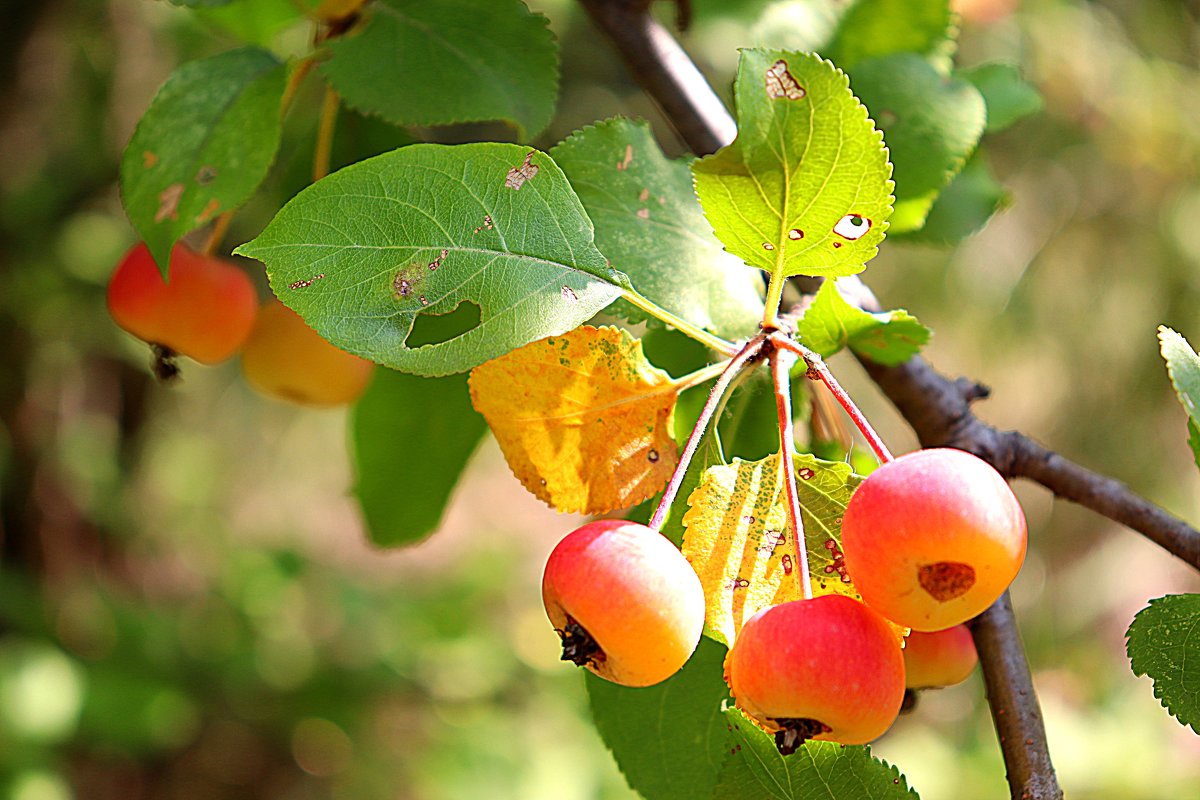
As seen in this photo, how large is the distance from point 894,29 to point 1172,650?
0.48 metres

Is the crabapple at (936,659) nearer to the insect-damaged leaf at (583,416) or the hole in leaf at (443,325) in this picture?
the insect-damaged leaf at (583,416)

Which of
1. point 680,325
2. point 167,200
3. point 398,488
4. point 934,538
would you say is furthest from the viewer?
point 398,488

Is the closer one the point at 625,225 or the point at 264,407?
the point at 625,225

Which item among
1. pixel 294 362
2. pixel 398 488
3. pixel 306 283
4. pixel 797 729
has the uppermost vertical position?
pixel 306 283

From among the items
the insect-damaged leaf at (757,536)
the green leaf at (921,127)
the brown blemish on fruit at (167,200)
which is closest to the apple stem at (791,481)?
the insect-damaged leaf at (757,536)

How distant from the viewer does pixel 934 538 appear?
326 mm

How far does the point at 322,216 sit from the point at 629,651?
0.63ft

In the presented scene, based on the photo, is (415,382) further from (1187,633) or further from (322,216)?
(1187,633)

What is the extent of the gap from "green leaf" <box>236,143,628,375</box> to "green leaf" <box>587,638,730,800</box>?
221 millimetres

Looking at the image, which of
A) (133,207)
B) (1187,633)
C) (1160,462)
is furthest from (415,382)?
(1160,462)

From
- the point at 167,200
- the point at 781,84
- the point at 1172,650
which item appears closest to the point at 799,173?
the point at 781,84

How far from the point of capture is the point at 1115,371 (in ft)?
10.5

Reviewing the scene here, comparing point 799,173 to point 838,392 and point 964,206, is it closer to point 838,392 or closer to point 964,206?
point 838,392

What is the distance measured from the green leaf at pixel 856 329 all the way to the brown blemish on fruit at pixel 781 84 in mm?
104
